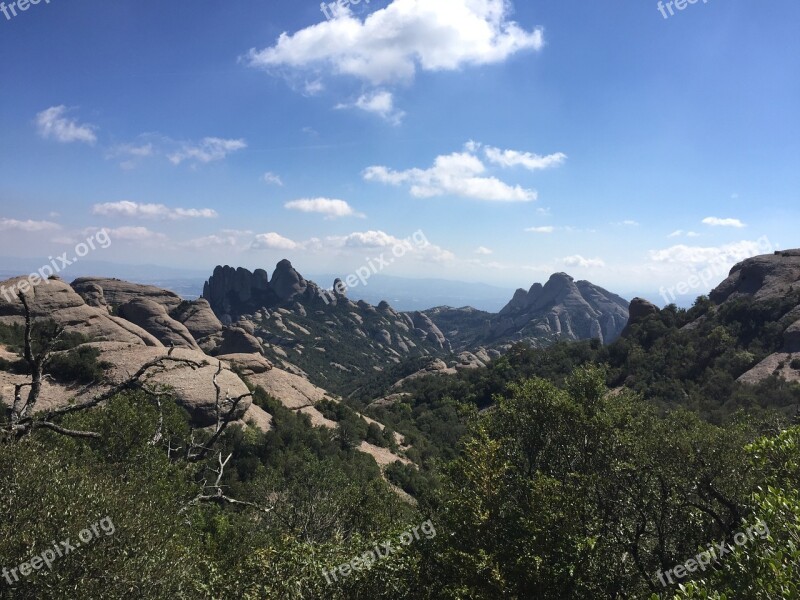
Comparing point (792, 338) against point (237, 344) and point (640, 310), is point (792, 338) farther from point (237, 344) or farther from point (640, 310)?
point (237, 344)

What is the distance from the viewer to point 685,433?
1697 cm

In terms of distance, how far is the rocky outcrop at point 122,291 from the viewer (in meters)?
102

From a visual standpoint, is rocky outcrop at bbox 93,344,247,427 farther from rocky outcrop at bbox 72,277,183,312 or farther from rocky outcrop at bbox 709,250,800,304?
rocky outcrop at bbox 709,250,800,304

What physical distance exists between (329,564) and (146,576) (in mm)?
4928

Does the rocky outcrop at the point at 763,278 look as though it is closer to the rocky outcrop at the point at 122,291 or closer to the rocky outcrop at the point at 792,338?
the rocky outcrop at the point at 792,338

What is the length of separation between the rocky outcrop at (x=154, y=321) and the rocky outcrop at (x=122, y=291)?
9.20m

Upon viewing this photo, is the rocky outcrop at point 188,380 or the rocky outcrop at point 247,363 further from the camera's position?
the rocky outcrop at point 247,363

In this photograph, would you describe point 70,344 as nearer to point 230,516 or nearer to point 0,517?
point 230,516

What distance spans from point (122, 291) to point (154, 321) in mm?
25561

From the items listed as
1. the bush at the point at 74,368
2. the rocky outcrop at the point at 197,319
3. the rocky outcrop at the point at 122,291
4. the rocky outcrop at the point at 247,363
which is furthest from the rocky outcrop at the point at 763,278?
the rocky outcrop at the point at 122,291

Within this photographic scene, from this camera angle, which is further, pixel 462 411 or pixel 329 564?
pixel 462 411

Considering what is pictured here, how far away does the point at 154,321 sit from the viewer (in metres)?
90.2

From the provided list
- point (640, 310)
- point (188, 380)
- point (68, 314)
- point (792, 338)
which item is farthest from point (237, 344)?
point (792, 338)

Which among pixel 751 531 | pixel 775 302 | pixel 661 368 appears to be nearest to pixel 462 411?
pixel 751 531
